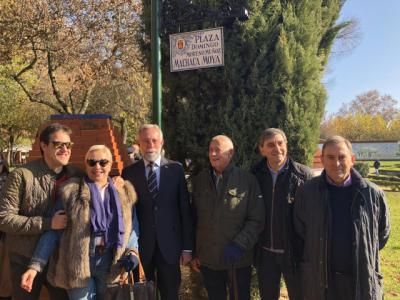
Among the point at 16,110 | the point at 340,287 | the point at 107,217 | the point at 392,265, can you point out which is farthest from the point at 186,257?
the point at 16,110

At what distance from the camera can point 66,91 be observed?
58.7ft

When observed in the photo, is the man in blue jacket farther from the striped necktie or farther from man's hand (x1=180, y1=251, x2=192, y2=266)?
the striped necktie

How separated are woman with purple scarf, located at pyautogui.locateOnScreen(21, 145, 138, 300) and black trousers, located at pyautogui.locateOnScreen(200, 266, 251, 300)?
0.79 m

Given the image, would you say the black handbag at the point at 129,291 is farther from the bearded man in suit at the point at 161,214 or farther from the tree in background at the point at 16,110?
the tree in background at the point at 16,110

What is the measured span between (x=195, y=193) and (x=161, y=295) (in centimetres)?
92

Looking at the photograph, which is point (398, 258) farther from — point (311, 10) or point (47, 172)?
point (47, 172)

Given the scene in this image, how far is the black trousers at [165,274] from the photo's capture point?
331 centimetres

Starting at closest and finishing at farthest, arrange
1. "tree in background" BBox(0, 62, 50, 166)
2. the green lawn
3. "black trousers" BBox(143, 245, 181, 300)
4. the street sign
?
1. "black trousers" BBox(143, 245, 181, 300)
2. the street sign
3. the green lawn
4. "tree in background" BBox(0, 62, 50, 166)

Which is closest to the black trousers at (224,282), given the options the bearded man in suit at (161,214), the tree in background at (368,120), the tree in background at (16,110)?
the bearded man in suit at (161,214)

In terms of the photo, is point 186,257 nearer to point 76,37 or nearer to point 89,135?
point 89,135

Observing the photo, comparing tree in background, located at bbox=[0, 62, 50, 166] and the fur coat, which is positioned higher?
tree in background, located at bbox=[0, 62, 50, 166]

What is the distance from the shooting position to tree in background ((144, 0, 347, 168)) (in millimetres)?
3945

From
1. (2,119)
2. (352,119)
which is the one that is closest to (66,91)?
(2,119)

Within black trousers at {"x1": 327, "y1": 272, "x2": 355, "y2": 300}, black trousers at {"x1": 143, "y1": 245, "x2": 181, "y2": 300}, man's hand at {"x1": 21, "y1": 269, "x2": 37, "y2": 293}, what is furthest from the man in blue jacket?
man's hand at {"x1": 21, "y1": 269, "x2": 37, "y2": 293}
